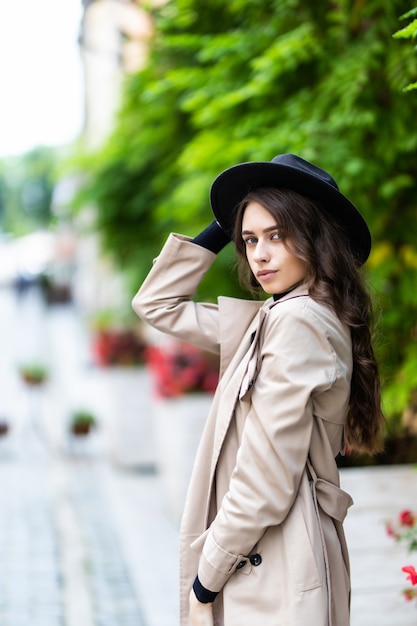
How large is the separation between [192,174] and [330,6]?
1747 millimetres

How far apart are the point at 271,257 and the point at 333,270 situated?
0.55 feet

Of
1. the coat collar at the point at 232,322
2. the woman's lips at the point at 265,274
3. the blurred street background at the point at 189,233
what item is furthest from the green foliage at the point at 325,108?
the woman's lips at the point at 265,274

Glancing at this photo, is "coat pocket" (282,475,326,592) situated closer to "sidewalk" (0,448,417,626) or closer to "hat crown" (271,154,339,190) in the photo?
"hat crown" (271,154,339,190)

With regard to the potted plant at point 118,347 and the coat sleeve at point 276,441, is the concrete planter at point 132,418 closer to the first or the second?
the potted plant at point 118,347

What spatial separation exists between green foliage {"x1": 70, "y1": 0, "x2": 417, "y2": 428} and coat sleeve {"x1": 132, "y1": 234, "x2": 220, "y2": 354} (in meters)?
1.58

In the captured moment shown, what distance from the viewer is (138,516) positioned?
7.04 metres

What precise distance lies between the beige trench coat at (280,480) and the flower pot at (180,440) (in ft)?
13.9

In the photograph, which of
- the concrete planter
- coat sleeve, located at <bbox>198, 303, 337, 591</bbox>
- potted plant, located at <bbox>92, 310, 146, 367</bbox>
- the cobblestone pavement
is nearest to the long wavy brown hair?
coat sleeve, located at <bbox>198, 303, 337, 591</bbox>

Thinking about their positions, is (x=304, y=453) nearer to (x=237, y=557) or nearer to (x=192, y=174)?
(x=237, y=557)

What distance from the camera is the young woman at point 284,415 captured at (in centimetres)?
214

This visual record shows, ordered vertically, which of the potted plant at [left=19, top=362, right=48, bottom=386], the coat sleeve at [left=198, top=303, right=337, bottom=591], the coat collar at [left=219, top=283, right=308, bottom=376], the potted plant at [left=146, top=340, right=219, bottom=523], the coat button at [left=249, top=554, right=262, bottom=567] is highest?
the coat collar at [left=219, top=283, right=308, bottom=376]

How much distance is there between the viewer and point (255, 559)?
7.23 ft

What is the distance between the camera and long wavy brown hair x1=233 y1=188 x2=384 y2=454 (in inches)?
89.9

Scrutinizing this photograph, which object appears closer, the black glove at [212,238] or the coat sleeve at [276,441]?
the coat sleeve at [276,441]
